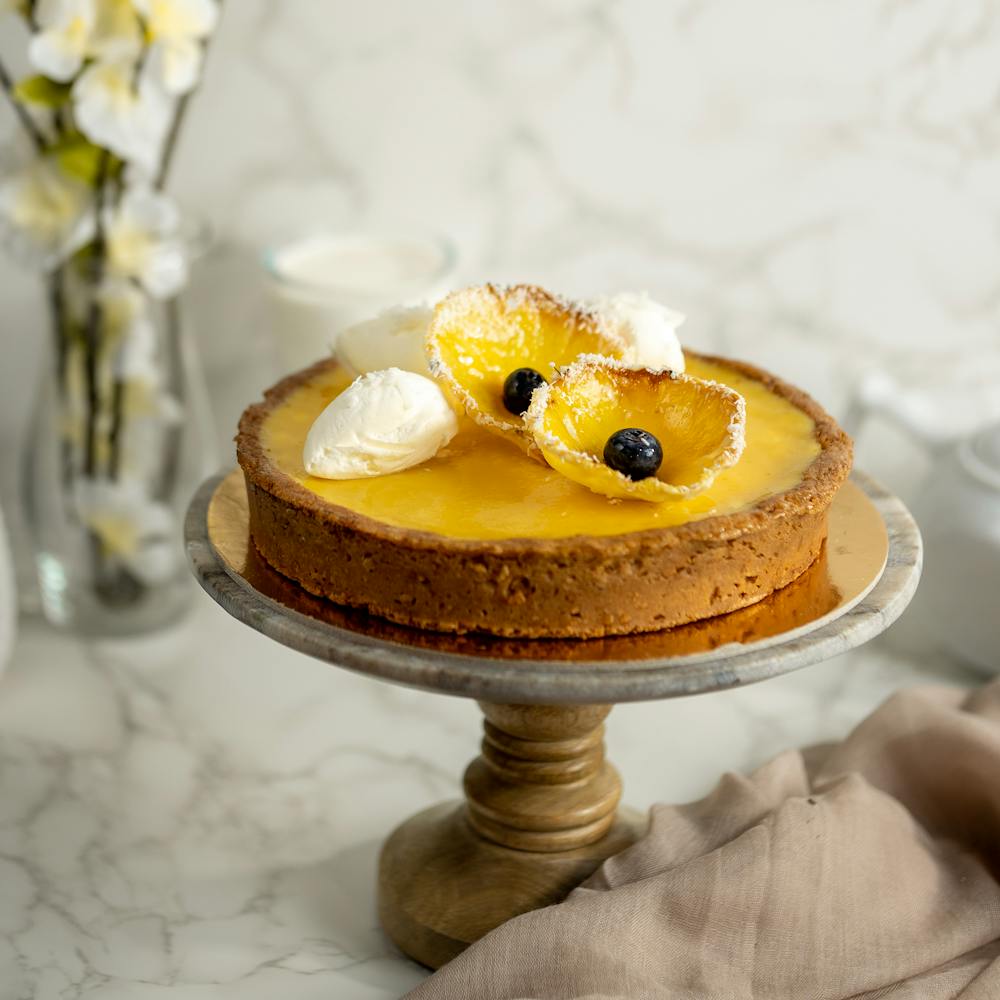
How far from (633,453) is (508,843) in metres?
0.46

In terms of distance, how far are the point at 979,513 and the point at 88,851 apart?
1116 millimetres

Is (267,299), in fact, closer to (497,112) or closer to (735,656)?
(497,112)

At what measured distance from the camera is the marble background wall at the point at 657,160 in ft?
6.84

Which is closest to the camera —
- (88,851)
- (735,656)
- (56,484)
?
(735,656)

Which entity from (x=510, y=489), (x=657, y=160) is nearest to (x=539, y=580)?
(x=510, y=489)

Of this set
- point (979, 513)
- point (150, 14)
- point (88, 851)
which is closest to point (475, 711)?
point (88, 851)

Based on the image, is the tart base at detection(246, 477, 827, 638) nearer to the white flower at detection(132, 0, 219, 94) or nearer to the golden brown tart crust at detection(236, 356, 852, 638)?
the golden brown tart crust at detection(236, 356, 852, 638)

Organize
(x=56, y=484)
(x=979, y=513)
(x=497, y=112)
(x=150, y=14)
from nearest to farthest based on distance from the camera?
1. (x=150, y=14)
2. (x=979, y=513)
3. (x=56, y=484)
4. (x=497, y=112)

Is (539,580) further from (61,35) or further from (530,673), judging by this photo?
(61,35)

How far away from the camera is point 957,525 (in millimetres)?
1838

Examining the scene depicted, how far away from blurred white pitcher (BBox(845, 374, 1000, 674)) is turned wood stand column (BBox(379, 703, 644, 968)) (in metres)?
0.64

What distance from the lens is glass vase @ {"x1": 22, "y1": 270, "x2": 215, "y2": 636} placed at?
6.20 feet

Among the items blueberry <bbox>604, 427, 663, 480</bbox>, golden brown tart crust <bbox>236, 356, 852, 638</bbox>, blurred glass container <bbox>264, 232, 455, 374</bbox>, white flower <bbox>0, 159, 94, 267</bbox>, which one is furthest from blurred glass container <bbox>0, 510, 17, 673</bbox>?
blueberry <bbox>604, 427, 663, 480</bbox>

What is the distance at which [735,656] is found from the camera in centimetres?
112
